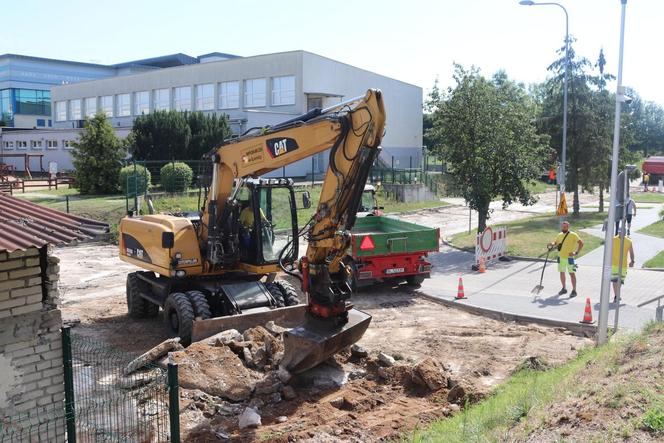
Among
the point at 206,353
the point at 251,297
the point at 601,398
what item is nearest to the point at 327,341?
the point at 206,353

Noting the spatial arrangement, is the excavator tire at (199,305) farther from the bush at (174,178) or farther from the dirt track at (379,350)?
the bush at (174,178)

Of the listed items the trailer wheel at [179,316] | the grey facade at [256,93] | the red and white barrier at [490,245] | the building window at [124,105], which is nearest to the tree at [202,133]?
the grey facade at [256,93]

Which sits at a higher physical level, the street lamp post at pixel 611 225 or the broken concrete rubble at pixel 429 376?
the street lamp post at pixel 611 225

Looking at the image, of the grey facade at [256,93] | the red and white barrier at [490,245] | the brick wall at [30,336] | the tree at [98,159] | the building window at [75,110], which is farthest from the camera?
the building window at [75,110]

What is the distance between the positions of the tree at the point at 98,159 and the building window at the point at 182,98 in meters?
18.6

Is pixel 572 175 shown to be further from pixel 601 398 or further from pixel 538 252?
pixel 601 398

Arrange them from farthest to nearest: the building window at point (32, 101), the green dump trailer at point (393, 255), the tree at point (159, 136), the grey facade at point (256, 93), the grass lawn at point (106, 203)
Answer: the building window at point (32, 101) < the grey facade at point (256, 93) < the tree at point (159, 136) < the grass lawn at point (106, 203) < the green dump trailer at point (393, 255)

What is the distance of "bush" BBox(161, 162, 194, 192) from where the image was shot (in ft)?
96.8

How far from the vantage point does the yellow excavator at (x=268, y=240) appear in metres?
9.23

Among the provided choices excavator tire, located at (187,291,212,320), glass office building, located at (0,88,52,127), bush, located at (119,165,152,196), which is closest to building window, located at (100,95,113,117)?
glass office building, located at (0,88,52,127)

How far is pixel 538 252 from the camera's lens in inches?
837

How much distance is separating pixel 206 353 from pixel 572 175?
25872 millimetres

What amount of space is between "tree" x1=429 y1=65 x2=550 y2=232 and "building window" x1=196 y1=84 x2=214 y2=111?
29261 mm

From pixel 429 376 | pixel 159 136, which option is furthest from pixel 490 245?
pixel 159 136
